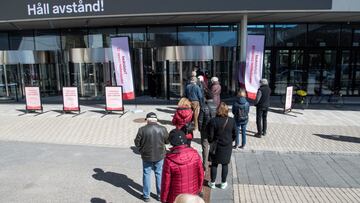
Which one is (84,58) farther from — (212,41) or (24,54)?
(212,41)

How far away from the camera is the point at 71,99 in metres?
12.6

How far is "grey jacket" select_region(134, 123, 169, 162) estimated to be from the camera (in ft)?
16.9

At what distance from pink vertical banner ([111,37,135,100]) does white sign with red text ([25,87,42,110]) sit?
357 centimetres

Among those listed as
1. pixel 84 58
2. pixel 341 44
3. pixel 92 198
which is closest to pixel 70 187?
pixel 92 198

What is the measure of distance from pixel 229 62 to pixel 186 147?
1248 centimetres

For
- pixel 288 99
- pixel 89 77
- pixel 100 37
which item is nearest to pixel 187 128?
pixel 288 99

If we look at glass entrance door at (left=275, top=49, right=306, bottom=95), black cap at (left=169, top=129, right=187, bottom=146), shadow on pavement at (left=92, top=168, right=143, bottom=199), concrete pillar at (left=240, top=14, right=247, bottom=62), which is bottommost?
shadow on pavement at (left=92, top=168, right=143, bottom=199)

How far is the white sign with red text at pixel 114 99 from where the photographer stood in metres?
12.1

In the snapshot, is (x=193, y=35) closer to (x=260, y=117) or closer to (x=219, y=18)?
(x=219, y=18)

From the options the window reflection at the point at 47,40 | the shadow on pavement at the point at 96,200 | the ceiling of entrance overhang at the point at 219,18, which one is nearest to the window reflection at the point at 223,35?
the ceiling of entrance overhang at the point at 219,18

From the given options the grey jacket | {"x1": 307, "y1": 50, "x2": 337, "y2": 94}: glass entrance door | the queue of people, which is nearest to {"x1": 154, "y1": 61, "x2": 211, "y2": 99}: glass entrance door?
{"x1": 307, "y1": 50, "x2": 337, "y2": 94}: glass entrance door

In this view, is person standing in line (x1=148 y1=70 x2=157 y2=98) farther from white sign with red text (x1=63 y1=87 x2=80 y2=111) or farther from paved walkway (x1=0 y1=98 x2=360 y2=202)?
white sign with red text (x1=63 y1=87 x2=80 y2=111)

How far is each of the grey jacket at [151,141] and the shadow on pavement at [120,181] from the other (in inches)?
34.8

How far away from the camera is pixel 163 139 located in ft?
17.3
